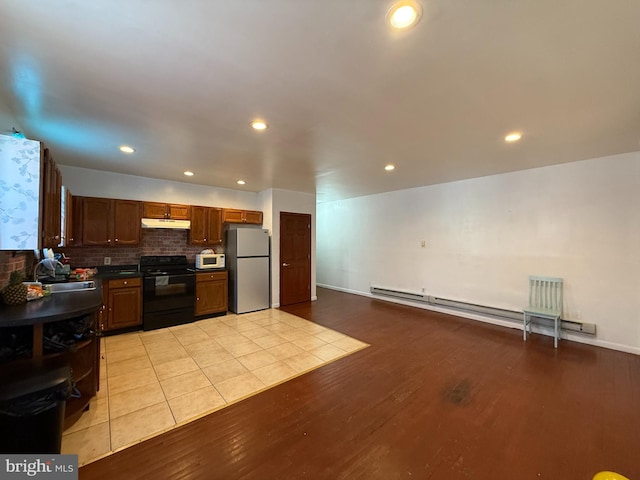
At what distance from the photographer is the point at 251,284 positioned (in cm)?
521

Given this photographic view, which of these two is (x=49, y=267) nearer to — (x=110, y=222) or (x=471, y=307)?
(x=110, y=222)

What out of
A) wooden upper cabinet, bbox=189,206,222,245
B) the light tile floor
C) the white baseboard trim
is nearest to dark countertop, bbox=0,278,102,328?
the light tile floor

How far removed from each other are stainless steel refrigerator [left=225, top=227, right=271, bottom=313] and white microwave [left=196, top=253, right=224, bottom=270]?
202mm

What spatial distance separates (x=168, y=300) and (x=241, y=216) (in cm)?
207

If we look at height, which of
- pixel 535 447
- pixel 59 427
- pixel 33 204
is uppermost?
pixel 33 204

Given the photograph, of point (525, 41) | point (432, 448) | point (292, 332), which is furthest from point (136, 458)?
point (525, 41)

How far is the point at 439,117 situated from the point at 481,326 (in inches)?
145

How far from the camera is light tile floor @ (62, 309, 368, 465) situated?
2006mm

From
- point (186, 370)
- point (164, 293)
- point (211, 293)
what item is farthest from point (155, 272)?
point (186, 370)

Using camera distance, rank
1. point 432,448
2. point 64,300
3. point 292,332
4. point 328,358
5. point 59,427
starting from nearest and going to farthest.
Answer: point 59,427, point 432,448, point 64,300, point 328,358, point 292,332

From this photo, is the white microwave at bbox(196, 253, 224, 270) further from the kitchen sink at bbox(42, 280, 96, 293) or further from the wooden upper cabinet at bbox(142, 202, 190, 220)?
the kitchen sink at bbox(42, 280, 96, 293)

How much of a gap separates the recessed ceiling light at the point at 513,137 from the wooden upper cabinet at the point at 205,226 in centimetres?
475

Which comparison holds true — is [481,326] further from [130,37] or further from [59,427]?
[130,37]

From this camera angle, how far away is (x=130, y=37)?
4.75ft
